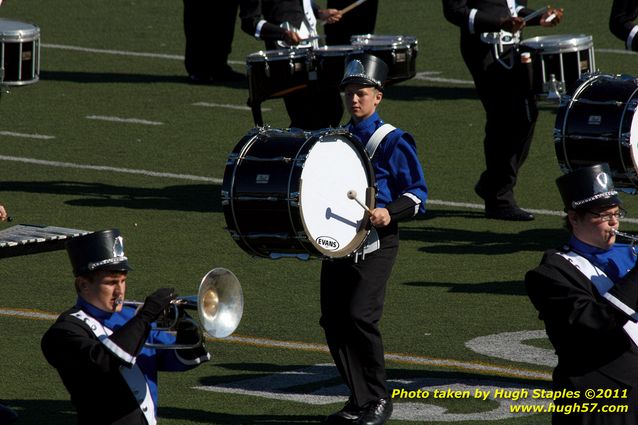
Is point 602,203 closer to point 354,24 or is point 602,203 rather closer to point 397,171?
point 397,171

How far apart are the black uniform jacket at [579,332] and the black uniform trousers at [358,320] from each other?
1.90m

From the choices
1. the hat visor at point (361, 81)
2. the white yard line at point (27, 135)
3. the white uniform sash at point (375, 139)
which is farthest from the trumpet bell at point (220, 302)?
the white yard line at point (27, 135)

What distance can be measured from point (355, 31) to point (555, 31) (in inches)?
128

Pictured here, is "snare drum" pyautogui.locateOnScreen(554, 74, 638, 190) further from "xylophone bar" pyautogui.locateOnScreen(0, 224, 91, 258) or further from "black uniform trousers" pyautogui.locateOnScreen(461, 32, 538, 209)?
"xylophone bar" pyautogui.locateOnScreen(0, 224, 91, 258)

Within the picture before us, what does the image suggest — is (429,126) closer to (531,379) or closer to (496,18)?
(496,18)

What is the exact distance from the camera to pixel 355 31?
736 inches

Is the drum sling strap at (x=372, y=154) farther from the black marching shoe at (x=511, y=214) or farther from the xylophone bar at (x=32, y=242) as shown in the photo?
the black marching shoe at (x=511, y=214)

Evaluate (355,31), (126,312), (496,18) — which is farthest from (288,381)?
(355,31)

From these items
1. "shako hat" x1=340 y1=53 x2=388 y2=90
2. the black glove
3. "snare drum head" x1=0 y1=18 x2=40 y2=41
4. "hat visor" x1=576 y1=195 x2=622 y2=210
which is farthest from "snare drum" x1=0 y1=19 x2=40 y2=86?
"hat visor" x1=576 y1=195 x2=622 y2=210

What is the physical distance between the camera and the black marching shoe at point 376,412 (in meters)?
8.01

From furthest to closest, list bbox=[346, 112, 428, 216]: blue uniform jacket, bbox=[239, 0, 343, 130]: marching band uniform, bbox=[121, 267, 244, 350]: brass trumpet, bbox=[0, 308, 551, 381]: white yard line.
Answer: bbox=[239, 0, 343, 130]: marching band uniform → bbox=[0, 308, 551, 381]: white yard line → bbox=[346, 112, 428, 216]: blue uniform jacket → bbox=[121, 267, 244, 350]: brass trumpet

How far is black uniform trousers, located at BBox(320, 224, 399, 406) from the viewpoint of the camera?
810 centimetres

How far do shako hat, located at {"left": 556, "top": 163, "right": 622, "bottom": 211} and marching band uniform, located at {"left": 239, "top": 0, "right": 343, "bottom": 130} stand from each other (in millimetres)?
6429

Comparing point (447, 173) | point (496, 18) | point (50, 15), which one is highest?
point (496, 18)
